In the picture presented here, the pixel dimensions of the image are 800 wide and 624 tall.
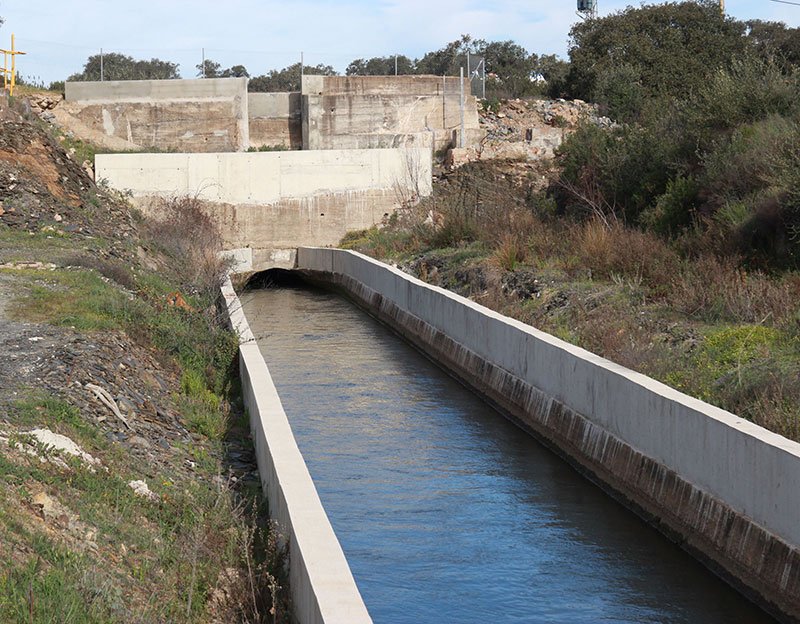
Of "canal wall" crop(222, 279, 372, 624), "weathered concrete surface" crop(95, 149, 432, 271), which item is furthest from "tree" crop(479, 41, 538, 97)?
"canal wall" crop(222, 279, 372, 624)

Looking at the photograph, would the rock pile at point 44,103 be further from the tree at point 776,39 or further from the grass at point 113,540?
the grass at point 113,540

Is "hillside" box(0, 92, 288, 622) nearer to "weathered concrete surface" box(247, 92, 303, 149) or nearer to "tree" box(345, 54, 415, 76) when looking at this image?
"weathered concrete surface" box(247, 92, 303, 149)

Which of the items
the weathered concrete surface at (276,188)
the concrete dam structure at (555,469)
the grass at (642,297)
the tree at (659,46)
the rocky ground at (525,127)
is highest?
the tree at (659,46)

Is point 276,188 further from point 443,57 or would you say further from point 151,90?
point 443,57

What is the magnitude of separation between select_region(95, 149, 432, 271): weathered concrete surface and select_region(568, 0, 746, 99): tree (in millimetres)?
16020

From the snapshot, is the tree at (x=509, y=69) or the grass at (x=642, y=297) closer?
the grass at (x=642, y=297)

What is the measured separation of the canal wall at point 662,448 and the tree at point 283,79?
66002mm

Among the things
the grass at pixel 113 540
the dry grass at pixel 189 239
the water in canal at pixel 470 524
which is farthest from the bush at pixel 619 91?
the grass at pixel 113 540

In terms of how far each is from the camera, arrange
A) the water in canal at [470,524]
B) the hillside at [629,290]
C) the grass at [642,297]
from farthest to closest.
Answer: the hillside at [629,290] < the grass at [642,297] < the water in canal at [470,524]

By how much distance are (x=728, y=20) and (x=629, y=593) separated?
50.7 metres

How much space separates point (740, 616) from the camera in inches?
366

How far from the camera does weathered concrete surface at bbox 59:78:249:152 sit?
4341 centimetres

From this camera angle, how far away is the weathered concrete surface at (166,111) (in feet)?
142

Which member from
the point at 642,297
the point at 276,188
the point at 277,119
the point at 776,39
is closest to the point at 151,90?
the point at 277,119
